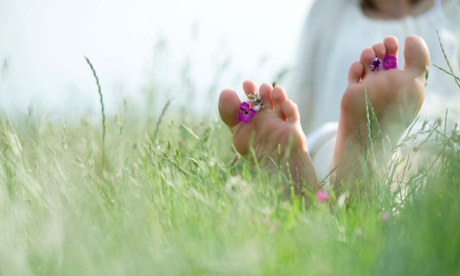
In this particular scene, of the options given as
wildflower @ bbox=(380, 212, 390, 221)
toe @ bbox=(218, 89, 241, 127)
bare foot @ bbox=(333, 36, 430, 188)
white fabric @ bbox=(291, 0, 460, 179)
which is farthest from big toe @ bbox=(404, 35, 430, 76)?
white fabric @ bbox=(291, 0, 460, 179)

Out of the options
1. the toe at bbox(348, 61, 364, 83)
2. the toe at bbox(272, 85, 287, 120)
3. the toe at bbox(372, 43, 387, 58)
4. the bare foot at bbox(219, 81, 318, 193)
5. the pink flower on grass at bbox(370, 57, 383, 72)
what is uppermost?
the toe at bbox(372, 43, 387, 58)

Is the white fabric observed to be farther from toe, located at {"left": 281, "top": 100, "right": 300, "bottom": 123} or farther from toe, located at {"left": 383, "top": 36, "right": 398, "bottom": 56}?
toe, located at {"left": 281, "top": 100, "right": 300, "bottom": 123}

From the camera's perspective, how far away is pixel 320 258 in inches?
28.1

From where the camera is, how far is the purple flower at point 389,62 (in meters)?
1.35

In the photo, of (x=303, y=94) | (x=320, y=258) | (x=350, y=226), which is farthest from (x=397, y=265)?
(x=303, y=94)

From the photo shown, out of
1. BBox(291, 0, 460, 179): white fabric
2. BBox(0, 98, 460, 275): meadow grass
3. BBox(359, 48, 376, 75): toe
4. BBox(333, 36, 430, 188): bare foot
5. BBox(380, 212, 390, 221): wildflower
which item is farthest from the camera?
BBox(291, 0, 460, 179): white fabric

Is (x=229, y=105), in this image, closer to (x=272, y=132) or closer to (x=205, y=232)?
(x=272, y=132)

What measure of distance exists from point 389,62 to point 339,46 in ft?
3.03

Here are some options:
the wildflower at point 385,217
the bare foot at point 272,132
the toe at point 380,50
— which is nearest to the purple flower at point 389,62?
the toe at point 380,50

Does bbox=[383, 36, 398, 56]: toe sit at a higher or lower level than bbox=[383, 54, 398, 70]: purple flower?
higher

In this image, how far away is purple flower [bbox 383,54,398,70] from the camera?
1.35 metres

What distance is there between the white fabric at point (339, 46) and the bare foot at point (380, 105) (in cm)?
72

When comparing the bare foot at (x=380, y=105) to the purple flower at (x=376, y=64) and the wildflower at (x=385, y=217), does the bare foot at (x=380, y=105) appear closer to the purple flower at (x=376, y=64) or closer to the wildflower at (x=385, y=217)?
the purple flower at (x=376, y=64)

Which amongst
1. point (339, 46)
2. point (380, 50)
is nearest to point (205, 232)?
point (380, 50)
